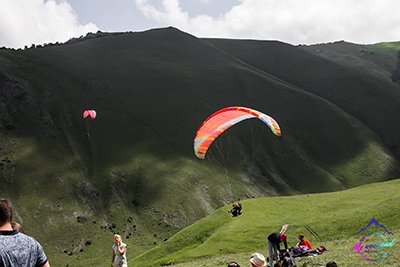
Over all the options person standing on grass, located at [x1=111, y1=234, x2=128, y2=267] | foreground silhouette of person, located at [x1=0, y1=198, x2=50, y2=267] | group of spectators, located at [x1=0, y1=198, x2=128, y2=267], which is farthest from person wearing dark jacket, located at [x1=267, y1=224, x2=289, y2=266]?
foreground silhouette of person, located at [x1=0, y1=198, x2=50, y2=267]

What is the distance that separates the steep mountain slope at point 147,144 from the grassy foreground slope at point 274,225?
46.6 metres

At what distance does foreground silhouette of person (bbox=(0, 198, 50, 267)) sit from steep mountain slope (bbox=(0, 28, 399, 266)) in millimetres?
90692

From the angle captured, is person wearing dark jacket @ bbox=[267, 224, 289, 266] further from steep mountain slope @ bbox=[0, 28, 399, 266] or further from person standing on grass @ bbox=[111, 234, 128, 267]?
steep mountain slope @ bbox=[0, 28, 399, 266]

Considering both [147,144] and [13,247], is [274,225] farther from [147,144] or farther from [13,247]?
[147,144]

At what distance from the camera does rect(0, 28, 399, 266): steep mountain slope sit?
344 feet

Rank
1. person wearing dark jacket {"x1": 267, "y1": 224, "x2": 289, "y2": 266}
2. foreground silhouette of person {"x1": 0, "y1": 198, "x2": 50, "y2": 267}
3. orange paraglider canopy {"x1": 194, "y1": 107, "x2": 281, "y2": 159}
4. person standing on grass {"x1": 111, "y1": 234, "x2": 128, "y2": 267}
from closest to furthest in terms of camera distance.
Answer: foreground silhouette of person {"x1": 0, "y1": 198, "x2": 50, "y2": 267}, person standing on grass {"x1": 111, "y1": 234, "x2": 128, "y2": 267}, person wearing dark jacket {"x1": 267, "y1": 224, "x2": 289, "y2": 266}, orange paraglider canopy {"x1": 194, "y1": 107, "x2": 281, "y2": 159}

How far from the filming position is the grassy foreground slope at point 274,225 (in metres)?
39.3

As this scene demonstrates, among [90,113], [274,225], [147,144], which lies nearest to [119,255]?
[274,225]

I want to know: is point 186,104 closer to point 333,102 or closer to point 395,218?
point 333,102

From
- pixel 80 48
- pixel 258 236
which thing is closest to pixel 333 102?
pixel 80 48

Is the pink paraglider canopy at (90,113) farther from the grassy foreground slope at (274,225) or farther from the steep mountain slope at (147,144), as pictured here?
the grassy foreground slope at (274,225)

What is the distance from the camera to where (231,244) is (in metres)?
43.7

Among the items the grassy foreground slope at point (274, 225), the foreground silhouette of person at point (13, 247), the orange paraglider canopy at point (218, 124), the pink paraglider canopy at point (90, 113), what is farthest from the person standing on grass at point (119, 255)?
the pink paraglider canopy at point (90, 113)

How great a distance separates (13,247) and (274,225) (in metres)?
42.6
